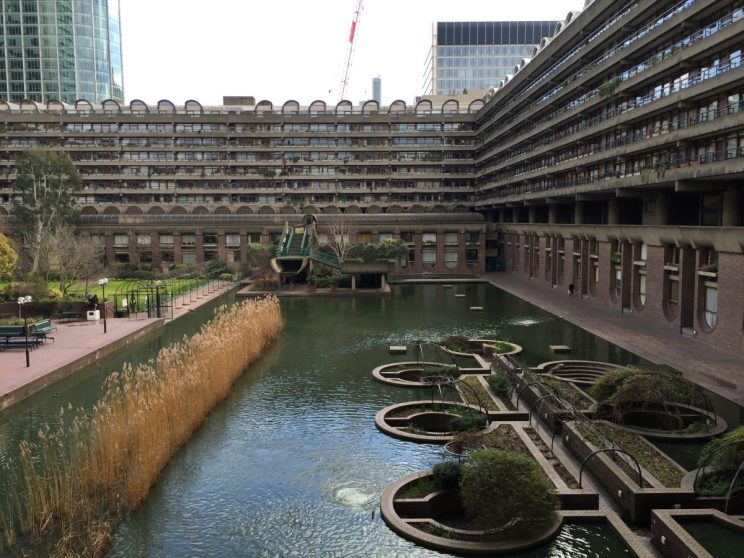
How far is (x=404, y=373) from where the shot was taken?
26438 mm

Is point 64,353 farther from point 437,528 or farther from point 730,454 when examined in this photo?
point 730,454

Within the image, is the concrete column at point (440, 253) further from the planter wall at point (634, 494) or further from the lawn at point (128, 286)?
the planter wall at point (634, 494)

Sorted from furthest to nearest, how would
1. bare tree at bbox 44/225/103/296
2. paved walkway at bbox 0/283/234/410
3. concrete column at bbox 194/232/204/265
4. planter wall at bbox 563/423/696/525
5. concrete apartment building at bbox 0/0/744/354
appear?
concrete column at bbox 194/232/204/265 < bare tree at bbox 44/225/103/296 < concrete apartment building at bbox 0/0/744/354 < paved walkway at bbox 0/283/234/410 < planter wall at bbox 563/423/696/525

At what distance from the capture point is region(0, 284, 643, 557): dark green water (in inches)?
519

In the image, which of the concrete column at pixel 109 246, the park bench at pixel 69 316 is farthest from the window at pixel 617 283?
the concrete column at pixel 109 246

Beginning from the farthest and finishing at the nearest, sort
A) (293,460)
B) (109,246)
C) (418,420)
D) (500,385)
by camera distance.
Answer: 1. (109,246)
2. (500,385)
3. (418,420)
4. (293,460)

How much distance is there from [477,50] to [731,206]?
133836 millimetres

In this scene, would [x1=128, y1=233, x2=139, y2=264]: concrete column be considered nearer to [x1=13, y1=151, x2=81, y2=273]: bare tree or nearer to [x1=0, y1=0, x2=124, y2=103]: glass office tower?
[x1=13, y1=151, x2=81, y2=273]: bare tree

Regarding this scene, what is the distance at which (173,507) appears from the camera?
1462 cm

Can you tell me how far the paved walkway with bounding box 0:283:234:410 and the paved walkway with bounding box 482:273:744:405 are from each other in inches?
982

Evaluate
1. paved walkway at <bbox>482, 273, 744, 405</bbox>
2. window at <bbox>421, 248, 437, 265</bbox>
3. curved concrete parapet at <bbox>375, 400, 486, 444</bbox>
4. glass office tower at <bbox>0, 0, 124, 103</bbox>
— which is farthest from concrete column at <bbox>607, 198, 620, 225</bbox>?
glass office tower at <bbox>0, 0, 124, 103</bbox>

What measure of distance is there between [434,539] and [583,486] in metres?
4.22

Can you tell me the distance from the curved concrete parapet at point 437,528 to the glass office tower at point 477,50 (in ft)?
482

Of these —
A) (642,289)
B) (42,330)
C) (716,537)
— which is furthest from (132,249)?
(716,537)
